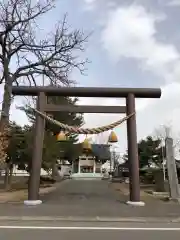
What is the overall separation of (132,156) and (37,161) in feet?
13.7

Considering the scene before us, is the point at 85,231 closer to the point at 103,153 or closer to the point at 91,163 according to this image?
the point at 91,163

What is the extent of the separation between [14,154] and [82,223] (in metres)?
19.7

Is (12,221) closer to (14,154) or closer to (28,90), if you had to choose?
(28,90)

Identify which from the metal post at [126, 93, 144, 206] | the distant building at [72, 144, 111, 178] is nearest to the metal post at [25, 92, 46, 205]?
the metal post at [126, 93, 144, 206]

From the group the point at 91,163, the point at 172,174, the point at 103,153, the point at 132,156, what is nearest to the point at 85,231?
the point at 132,156

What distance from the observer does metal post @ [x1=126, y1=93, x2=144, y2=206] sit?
1579 centimetres

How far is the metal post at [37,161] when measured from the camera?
51.2 ft

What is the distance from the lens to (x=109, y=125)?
16688 mm

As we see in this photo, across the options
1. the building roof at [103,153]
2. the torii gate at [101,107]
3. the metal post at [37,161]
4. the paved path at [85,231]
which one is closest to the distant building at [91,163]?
the building roof at [103,153]

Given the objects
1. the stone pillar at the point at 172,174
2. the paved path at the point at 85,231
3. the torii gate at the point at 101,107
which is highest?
the torii gate at the point at 101,107

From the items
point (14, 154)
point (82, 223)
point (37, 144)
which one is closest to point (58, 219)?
point (82, 223)

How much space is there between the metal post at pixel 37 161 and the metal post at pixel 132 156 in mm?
3903

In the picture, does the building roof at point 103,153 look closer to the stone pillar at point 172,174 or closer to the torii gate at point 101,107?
the stone pillar at point 172,174

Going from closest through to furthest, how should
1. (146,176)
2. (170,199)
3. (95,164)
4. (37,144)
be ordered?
(37,144) < (170,199) < (146,176) < (95,164)
